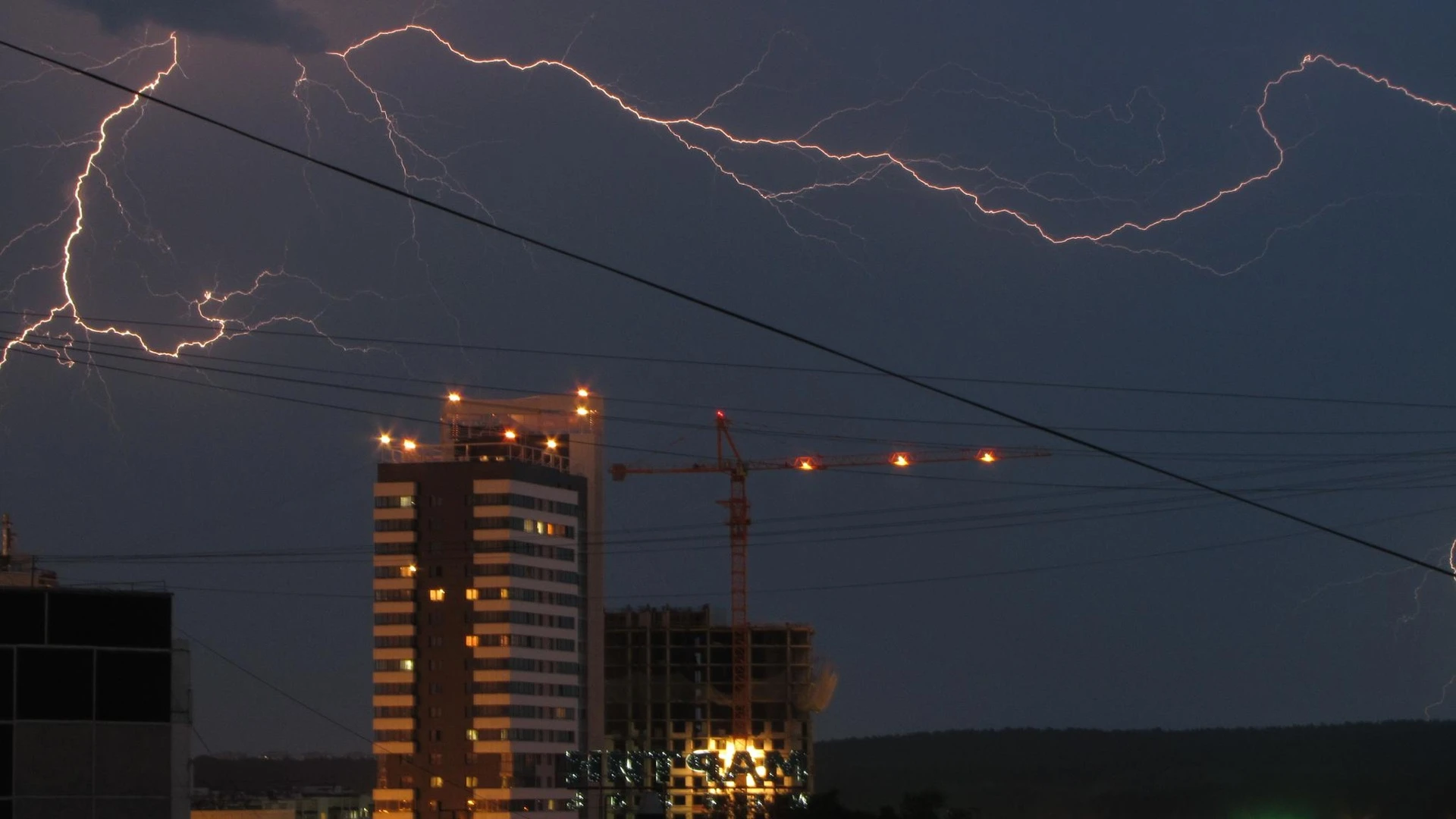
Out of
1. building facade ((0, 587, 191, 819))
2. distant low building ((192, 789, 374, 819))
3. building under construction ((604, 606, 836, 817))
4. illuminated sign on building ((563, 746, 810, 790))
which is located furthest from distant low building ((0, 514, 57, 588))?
building under construction ((604, 606, 836, 817))

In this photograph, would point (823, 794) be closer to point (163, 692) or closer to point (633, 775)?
point (163, 692)

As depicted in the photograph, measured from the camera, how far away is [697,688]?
143 metres

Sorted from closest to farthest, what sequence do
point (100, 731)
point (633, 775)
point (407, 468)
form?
1. point (100, 731)
2. point (407, 468)
3. point (633, 775)

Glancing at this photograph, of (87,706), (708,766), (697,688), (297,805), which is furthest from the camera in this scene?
(697,688)

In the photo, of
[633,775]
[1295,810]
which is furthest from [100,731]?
[633,775]

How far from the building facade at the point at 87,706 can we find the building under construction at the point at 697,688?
10732 centimetres

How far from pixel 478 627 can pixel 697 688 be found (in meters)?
36.8

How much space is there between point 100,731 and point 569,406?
303 ft

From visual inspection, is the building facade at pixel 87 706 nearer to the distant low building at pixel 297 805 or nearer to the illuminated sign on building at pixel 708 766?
the distant low building at pixel 297 805

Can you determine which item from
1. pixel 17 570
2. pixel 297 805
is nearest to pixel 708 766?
pixel 297 805

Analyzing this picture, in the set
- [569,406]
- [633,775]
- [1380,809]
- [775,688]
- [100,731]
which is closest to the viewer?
[100,731]

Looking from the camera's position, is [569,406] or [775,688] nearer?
[569,406]

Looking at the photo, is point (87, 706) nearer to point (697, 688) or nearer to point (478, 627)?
point (478, 627)

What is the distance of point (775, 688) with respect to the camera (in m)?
143
